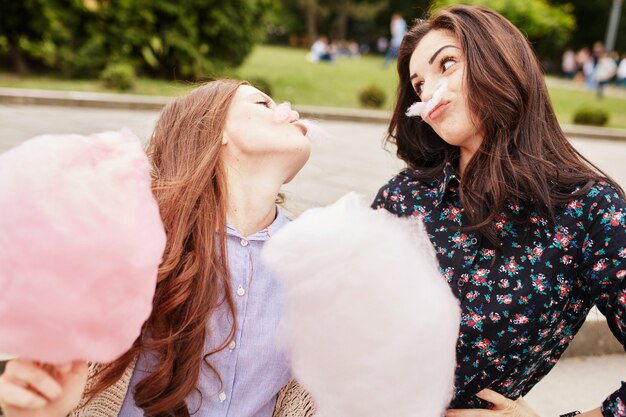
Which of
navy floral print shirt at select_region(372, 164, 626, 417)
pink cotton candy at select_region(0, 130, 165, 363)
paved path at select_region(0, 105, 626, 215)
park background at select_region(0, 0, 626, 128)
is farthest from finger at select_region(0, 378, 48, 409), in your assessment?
park background at select_region(0, 0, 626, 128)

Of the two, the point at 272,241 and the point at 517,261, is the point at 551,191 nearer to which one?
the point at 517,261

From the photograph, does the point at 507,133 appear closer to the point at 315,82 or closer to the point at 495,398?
the point at 495,398

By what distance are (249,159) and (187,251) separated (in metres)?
0.34

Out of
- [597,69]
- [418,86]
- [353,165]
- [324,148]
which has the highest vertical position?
[418,86]

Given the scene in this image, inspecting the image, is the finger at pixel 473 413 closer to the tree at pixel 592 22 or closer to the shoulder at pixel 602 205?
the shoulder at pixel 602 205

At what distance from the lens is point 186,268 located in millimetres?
1467

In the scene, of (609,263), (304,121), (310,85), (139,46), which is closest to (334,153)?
(304,121)

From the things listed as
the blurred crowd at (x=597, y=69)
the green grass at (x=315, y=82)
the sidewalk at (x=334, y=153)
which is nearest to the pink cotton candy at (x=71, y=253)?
the sidewalk at (x=334, y=153)

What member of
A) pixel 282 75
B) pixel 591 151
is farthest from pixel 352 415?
pixel 282 75

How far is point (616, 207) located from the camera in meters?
1.47

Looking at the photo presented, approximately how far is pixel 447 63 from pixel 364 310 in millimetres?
961

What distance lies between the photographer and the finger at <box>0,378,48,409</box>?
3.66 feet

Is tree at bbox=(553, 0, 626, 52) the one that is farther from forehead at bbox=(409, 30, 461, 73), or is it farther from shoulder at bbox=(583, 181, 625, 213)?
shoulder at bbox=(583, 181, 625, 213)

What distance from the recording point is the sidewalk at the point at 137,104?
878cm
